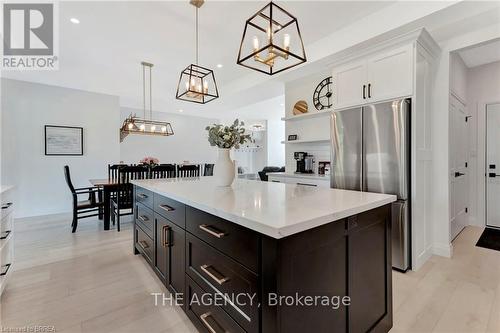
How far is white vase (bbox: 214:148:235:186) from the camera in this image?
7.09ft

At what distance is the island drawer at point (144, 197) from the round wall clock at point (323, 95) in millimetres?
2997

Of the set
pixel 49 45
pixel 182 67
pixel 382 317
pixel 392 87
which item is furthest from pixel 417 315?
pixel 49 45

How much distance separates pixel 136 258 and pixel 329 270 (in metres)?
2.49

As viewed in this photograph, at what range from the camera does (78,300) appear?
199 cm

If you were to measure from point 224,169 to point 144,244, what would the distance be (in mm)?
1287

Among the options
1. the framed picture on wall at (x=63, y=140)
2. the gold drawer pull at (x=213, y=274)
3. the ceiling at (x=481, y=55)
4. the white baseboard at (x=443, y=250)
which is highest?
the ceiling at (x=481, y=55)

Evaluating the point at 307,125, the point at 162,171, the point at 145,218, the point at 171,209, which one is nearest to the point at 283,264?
the point at 171,209

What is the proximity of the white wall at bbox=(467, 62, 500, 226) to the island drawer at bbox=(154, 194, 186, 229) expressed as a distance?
4.77 metres

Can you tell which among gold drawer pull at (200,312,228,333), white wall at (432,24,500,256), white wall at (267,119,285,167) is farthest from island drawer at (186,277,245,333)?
white wall at (267,119,285,167)

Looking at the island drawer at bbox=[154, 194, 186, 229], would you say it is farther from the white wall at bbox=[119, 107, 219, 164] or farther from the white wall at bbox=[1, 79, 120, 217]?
the white wall at bbox=[119, 107, 219, 164]

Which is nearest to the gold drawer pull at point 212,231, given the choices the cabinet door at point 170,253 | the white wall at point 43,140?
the cabinet door at point 170,253

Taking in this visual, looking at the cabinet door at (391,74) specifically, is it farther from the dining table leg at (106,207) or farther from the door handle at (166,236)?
the dining table leg at (106,207)

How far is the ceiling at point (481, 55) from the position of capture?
316cm

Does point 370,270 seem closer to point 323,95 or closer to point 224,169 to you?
point 224,169
